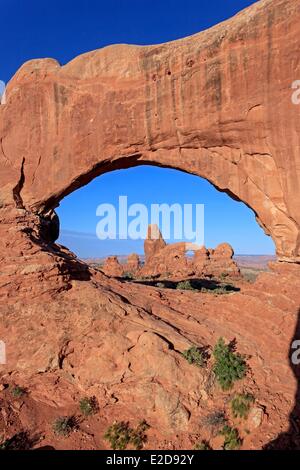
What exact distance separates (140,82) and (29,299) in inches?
481

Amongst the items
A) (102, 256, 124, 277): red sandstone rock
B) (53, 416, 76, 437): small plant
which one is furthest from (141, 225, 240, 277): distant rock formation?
(53, 416, 76, 437): small plant

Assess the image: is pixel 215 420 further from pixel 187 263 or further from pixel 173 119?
pixel 187 263

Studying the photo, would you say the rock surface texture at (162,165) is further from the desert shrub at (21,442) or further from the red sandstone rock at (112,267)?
the red sandstone rock at (112,267)

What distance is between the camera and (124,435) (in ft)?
28.5

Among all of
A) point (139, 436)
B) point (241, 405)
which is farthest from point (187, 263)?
point (139, 436)

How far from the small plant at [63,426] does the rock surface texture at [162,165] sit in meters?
0.19

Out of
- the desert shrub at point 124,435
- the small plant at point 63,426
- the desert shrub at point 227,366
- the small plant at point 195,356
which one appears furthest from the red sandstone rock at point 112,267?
the desert shrub at point 124,435

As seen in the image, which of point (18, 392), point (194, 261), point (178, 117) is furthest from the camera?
point (194, 261)

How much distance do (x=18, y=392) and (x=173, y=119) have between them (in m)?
14.0

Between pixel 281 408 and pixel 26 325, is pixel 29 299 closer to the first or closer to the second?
pixel 26 325

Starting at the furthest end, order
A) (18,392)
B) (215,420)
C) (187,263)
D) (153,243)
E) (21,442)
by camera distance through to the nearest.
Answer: (153,243) → (187,263) → (18,392) → (215,420) → (21,442)

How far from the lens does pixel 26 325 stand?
1083cm

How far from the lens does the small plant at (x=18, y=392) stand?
372 inches
